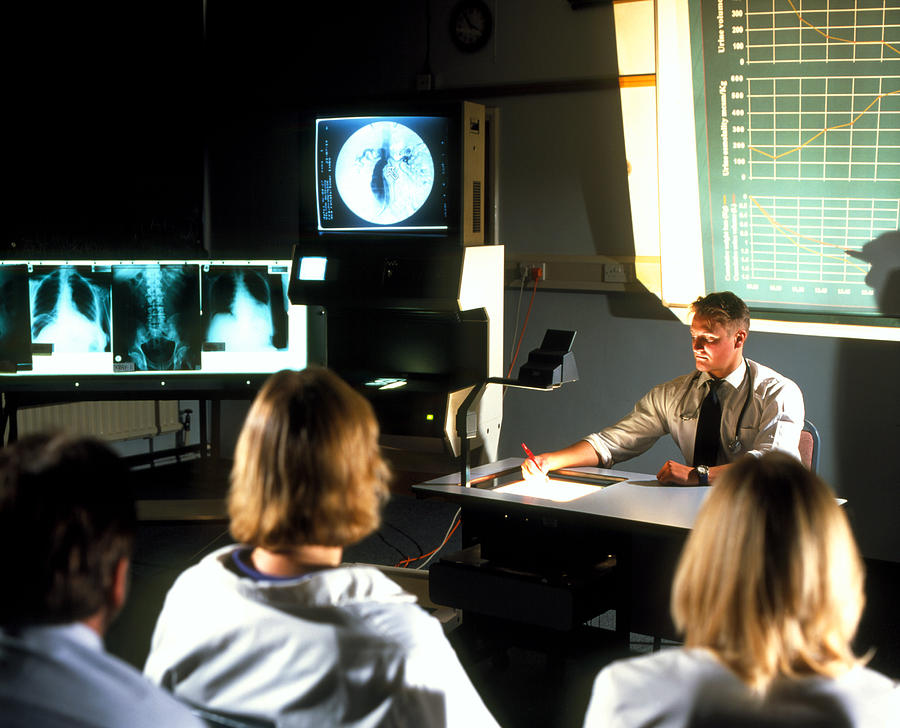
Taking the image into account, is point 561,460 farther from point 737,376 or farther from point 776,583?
point 776,583

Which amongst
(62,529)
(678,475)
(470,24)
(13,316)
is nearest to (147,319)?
(13,316)

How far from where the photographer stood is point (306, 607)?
110cm

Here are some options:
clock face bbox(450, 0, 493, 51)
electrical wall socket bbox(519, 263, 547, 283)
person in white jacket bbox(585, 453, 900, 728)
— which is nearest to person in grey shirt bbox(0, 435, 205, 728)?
person in white jacket bbox(585, 453, 900, 728)

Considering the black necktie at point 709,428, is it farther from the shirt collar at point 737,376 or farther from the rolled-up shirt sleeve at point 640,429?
the rolled-up shirt sleeve at point 640,429

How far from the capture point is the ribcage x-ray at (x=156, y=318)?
3.44 meters

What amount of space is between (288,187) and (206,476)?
1.71 meters

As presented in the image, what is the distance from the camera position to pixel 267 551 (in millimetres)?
1217

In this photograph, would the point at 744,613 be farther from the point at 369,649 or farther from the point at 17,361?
the point at 17,361

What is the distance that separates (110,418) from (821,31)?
13.1 feet

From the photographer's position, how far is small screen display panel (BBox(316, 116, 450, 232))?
130 inches

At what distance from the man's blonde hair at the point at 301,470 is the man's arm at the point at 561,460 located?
1.48 m

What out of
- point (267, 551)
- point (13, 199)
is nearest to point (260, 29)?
A: point (13, 199)

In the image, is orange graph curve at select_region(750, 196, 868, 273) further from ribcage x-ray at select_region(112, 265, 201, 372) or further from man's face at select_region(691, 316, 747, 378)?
ribcage x-ray at select_region(112, 265, 201, 372)

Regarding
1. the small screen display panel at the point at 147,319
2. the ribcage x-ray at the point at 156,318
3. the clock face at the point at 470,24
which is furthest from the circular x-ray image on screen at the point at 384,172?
the clock face at the point at 470,24
